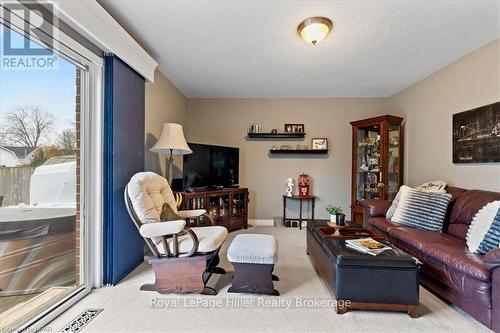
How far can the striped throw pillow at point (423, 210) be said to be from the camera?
2617 millimetres

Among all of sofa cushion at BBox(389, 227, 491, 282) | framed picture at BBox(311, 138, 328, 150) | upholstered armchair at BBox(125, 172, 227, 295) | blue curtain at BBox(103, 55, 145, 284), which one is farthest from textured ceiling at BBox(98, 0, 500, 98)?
sofa cushion at BBox(389, 227, 491, 282)

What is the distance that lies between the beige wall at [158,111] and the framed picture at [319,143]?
8.28 ft

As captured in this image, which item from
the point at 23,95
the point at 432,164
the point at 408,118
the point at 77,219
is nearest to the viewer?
the point at 23,95

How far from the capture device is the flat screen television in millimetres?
3691

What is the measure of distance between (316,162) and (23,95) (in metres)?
4.21

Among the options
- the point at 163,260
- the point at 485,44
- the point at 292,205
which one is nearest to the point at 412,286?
the point at 163,260

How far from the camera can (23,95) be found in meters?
1.68

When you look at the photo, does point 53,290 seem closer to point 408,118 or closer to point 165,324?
point 165,324

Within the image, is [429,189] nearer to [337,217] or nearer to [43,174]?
[337,217]

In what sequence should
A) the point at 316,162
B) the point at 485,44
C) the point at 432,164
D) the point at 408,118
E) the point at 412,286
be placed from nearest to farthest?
the point at 412,286, the point at 485,44, the point at 432,164, the point at 408,118, the point at 316,162

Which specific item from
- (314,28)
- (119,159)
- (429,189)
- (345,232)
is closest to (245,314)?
(345,232)

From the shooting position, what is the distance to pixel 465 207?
2.50m

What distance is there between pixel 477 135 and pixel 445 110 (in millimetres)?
637

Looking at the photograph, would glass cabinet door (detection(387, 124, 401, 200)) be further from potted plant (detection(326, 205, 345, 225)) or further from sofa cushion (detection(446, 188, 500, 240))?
potted plant (detection(326, 205, 345, 225))
